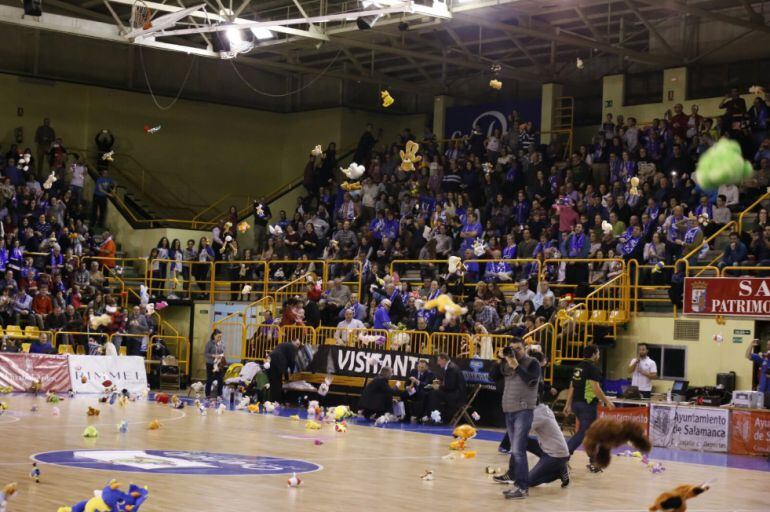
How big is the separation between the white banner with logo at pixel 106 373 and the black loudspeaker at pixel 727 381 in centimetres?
1362

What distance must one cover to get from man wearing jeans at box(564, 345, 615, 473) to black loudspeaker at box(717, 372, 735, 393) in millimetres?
6735

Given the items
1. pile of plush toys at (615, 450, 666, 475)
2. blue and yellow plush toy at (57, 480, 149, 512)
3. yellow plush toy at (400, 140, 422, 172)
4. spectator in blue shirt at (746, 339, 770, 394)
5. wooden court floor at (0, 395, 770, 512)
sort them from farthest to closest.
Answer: yellow plush toy at (400, 140, 422, 172), spectator in blue shirt at (746, 339, 770, 394), pile of plush toys at (615, 450, 666, 475), wooden court floor at (0, 395, 770, 512), blue and yellow plush toy at (57, 480, 149, 512)

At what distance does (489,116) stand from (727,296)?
659 inches

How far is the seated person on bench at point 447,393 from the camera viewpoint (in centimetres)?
2306

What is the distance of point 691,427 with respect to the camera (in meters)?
20.4

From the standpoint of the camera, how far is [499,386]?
2302 cm

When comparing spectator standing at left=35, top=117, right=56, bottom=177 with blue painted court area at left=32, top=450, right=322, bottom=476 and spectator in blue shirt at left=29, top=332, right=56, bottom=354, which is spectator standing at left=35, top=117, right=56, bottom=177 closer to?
spectator in blue shirt at left=29, top=332, right=56, bottom=354

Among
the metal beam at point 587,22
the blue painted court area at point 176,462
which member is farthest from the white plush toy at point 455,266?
the blue painted court area at point 176,462

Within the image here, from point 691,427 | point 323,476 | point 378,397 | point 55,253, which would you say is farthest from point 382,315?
point 323,476

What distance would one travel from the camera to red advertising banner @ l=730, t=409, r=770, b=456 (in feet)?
64.7

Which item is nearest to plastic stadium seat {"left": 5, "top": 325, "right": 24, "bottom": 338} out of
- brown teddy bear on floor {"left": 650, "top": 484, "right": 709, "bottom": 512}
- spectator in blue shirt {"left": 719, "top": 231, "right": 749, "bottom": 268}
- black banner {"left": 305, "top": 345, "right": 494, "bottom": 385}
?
black banner {"left": 305, "top": 345, "right": 494, "bottom": 385}

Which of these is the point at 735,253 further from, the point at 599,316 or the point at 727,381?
the point at 599,316

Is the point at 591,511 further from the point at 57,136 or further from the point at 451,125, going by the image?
the point at 57,136

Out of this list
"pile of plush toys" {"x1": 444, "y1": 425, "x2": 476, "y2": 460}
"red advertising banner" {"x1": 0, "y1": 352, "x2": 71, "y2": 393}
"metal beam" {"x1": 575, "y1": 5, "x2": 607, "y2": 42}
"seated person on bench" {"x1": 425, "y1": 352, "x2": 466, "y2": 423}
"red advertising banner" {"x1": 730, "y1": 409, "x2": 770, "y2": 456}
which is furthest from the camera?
"metal beam" {"x1": 575, "y1": 5, "x2": 607, "y2": 42}
